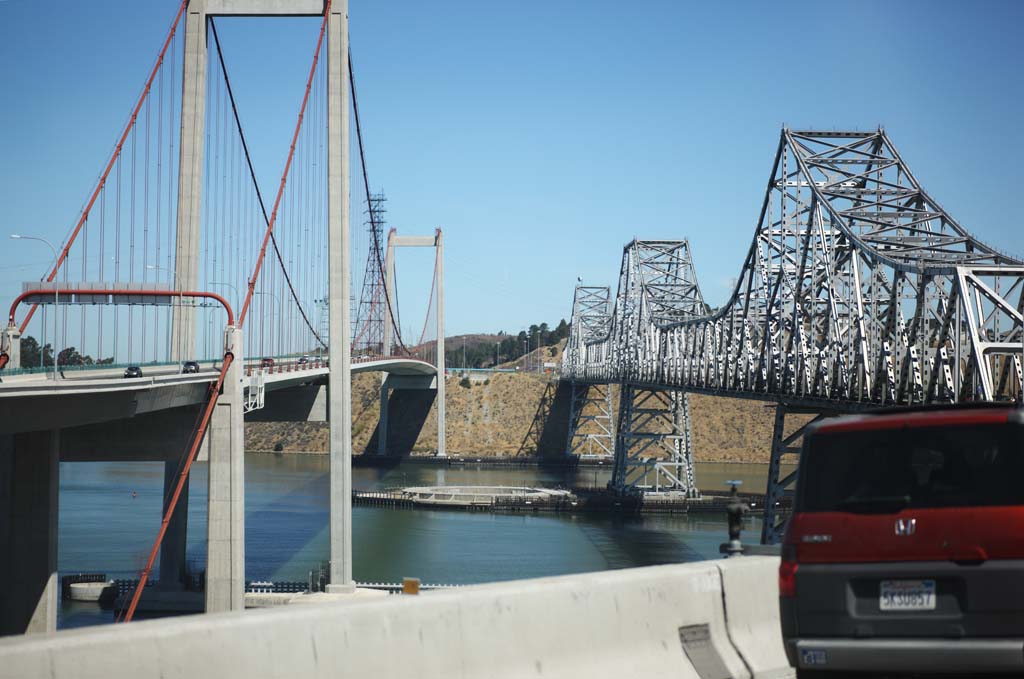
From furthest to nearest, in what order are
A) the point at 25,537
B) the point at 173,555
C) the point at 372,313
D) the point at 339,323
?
the point at 372,313
the point at 339,323
the point at 173,555
the point at 25,537

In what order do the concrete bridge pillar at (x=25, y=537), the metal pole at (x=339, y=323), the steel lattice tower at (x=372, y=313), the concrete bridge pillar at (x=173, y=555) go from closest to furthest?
the concrete bridge pillar at (x=25, y=537), the concrete bridge pillar at (x=173, y=555), the metal pole at (x=339, y=323), the steel lattice tower at (x=372, y=313)

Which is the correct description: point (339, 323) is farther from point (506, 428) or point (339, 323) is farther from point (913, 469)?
point (506, 428)

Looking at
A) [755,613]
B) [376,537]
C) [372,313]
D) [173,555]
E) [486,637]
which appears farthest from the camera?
[372,313]

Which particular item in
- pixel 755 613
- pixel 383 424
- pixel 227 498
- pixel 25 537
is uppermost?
pixel 755 613

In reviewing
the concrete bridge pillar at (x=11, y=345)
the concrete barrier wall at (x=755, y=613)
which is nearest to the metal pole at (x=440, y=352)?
the concrete bridge pillar at (x=11, y=345)

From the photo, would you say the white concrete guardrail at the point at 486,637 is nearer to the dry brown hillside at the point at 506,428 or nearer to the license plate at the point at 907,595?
the license plate at the point at 907,595

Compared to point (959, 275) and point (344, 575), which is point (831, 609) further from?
point (344, 575)

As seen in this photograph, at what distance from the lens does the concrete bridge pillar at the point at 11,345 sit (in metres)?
26.1

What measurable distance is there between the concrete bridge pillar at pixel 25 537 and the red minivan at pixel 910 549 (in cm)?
2179

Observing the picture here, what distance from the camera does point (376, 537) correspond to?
55.7m

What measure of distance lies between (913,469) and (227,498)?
25.9m

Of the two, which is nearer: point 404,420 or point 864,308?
point 864,308

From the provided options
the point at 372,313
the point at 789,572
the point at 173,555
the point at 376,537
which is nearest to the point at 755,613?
the point at 789,572

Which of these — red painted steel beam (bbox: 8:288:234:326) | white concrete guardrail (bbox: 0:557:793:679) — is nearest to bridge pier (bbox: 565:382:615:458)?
red painted steel beam (bbox: 8:288:234:326)
